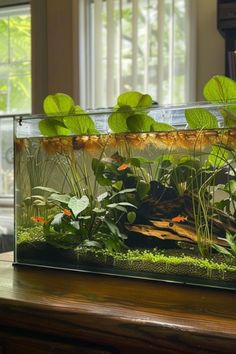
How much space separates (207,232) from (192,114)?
0.63 feet

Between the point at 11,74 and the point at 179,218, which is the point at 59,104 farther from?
the point at 11,74

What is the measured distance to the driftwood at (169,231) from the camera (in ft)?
2.45

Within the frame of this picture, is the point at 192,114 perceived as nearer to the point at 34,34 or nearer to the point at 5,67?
the point at 34,34

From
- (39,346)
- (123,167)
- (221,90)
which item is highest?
(221,90)

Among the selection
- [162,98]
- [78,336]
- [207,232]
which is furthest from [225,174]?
[162,98]

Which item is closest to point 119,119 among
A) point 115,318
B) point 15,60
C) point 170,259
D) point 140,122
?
point 140,122

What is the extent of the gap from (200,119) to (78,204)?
256 millimetres

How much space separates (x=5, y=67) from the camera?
8.76 ft

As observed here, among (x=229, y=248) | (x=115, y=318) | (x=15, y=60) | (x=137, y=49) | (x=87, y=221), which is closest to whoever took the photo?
(x=115, y=318)

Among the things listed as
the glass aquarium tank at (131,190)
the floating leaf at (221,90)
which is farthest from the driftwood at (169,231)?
the floating leaf at (221,90)

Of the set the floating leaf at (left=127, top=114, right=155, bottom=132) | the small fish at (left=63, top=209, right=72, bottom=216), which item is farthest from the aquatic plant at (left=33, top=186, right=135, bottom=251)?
the floating leaf at (left=127, top=114, right=155, bottom=132)

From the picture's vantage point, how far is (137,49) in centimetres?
212

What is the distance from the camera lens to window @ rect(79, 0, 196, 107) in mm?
2035

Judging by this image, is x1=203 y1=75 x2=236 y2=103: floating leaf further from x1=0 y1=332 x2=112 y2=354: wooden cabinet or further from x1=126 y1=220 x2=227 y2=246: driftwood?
x1=0 y1=332 x2=112 y2=354: wooden cabinet
